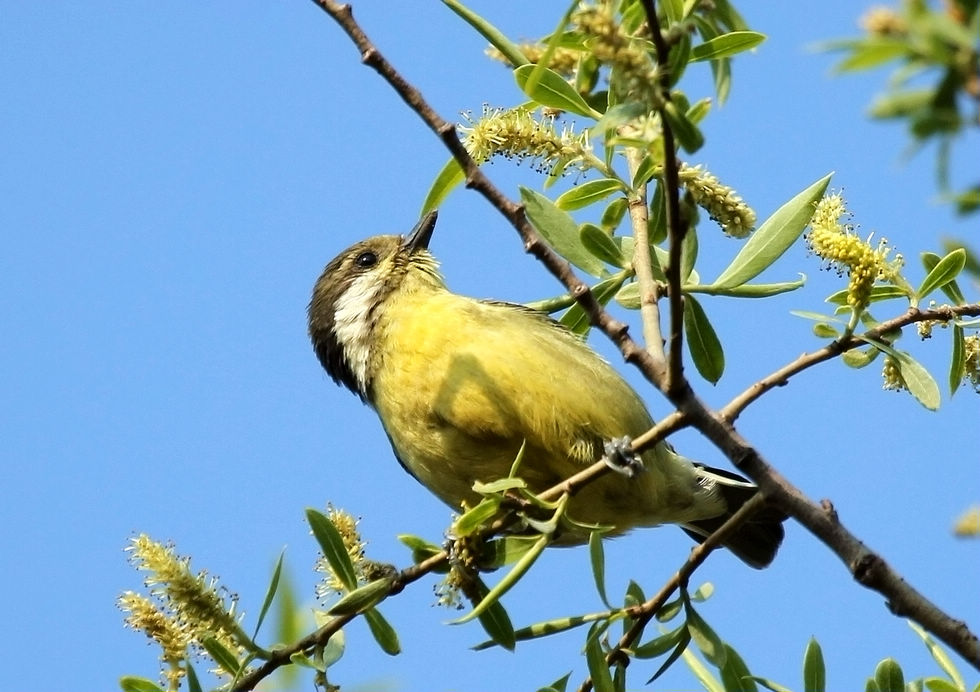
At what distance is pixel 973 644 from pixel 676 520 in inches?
125

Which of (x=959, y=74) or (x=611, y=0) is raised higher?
(x=611, y=0)

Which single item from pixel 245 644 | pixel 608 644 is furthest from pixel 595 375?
pixel 245 644

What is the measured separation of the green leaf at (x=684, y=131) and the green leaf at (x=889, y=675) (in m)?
1.88

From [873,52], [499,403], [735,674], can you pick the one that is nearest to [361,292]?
[499,403]

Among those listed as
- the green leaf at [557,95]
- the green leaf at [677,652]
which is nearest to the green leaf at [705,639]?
the green leaf at [677,652]

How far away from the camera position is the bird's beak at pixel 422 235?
278 inches

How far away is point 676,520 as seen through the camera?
6355 millimetres

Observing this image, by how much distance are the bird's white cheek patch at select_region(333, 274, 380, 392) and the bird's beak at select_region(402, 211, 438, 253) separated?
364mm

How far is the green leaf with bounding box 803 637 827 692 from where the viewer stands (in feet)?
12.5

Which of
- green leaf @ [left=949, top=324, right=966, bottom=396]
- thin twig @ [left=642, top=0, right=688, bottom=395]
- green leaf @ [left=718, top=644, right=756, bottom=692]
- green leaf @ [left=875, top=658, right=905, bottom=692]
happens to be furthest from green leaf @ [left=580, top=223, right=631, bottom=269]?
green leaf @ [left=875, top=658, right=905, bottom=692]

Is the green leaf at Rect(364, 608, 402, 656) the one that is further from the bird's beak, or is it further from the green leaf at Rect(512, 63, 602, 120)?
the bird's beak

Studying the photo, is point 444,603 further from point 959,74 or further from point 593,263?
point 959,74

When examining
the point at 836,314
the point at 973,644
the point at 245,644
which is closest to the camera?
the point at 973,644

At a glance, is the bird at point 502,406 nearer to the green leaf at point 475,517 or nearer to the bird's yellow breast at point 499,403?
the bird's yellow breast at point 499,403
